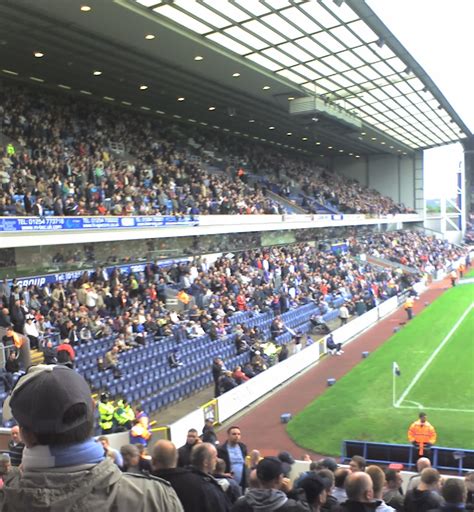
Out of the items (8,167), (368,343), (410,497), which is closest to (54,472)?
(410,497)

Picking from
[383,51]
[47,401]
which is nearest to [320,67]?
[383,51]

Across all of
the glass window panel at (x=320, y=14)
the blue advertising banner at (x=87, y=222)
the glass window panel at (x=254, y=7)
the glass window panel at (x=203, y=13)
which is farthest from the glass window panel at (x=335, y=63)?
the blue advertising banner at (x=87, y=222)

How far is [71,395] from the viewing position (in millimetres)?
1723

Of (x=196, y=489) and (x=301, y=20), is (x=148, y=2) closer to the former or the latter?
(x=301, y=20)

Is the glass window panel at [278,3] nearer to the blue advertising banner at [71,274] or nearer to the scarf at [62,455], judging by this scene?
the blue advertising banner at [71,274]

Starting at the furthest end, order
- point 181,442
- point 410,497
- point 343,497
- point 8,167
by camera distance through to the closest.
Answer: point 8,167
point 181,442
point 343,497
point 410,497

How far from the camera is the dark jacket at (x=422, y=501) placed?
5324 millimetres

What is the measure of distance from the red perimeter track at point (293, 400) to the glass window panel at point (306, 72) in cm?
1310

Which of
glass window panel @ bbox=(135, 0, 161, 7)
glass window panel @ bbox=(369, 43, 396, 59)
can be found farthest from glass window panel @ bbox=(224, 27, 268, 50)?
glass window panel @ bbox=(369, 43, 396, 59)

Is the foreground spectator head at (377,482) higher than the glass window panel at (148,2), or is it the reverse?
the glass window panel at (148,2)

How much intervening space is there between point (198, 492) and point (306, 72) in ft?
94.7

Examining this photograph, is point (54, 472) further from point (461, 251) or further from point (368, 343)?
point (461, 251)

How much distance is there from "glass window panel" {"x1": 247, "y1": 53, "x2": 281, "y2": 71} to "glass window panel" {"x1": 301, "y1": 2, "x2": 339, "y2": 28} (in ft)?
11.5

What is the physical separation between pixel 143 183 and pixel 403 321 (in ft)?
50.1
